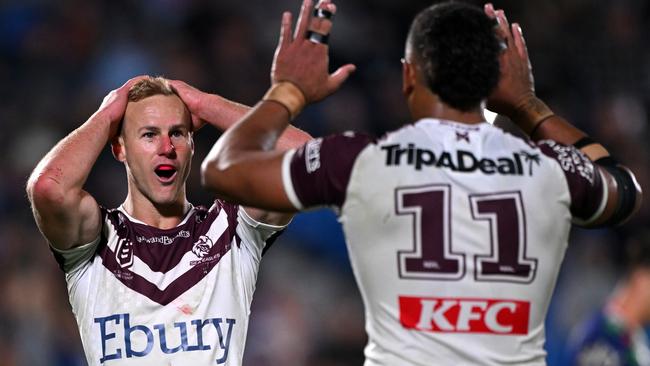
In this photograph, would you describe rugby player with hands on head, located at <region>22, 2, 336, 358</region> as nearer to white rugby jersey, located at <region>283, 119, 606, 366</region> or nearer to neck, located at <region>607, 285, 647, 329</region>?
white rugby jersey, located at <region>283, 119, 606, 366</region>

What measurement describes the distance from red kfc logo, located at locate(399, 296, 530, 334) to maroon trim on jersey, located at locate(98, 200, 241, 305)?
1494 millimetres

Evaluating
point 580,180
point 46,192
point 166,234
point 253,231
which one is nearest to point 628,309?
point 253,231

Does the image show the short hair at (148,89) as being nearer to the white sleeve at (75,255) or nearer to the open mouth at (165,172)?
the open mouth at (165,172)

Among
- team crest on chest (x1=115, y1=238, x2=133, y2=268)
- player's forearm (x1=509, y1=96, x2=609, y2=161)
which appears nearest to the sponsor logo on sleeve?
player's forearm (x1=509, y1=96, x2=609, y2=161)

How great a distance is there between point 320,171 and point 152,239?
1.57m

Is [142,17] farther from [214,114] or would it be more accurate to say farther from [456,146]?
[456,146]

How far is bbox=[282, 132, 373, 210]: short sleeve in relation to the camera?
11.3 feet

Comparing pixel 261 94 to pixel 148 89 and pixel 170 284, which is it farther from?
pixel 170 284

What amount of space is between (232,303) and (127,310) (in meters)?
0.45

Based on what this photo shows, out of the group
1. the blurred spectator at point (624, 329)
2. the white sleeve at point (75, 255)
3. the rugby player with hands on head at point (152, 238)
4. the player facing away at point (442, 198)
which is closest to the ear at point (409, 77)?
the player facing away at point (442, 198)

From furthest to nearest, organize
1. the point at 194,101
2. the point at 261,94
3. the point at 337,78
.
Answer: the point at 261,94 < the point at 194,101 < the point at 337,78

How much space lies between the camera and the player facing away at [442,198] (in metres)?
3.41

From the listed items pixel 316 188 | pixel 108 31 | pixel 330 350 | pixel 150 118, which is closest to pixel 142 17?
pixel 108 31

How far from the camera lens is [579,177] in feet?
11.7
